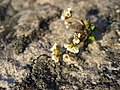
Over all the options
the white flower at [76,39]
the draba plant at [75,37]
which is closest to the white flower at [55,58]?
the draba plant at [75,37]

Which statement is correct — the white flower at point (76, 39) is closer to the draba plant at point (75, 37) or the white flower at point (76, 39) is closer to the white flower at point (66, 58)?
the draba plant at point (75, 37)

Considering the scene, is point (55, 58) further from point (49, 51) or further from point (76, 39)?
point (76, 39)

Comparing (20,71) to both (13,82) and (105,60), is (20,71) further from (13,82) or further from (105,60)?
(105,60)

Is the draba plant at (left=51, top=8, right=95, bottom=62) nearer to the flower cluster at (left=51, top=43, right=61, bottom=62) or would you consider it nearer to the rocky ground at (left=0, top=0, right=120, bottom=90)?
the flower cluster at (left=51, top=43, right=61, bottom=62)

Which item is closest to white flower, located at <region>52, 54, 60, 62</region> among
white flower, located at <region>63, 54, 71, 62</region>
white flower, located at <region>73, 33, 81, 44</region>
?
white flower, located at <region>63, 54, 71, 62</region>

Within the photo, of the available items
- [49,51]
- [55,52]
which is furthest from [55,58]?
[49,51]
